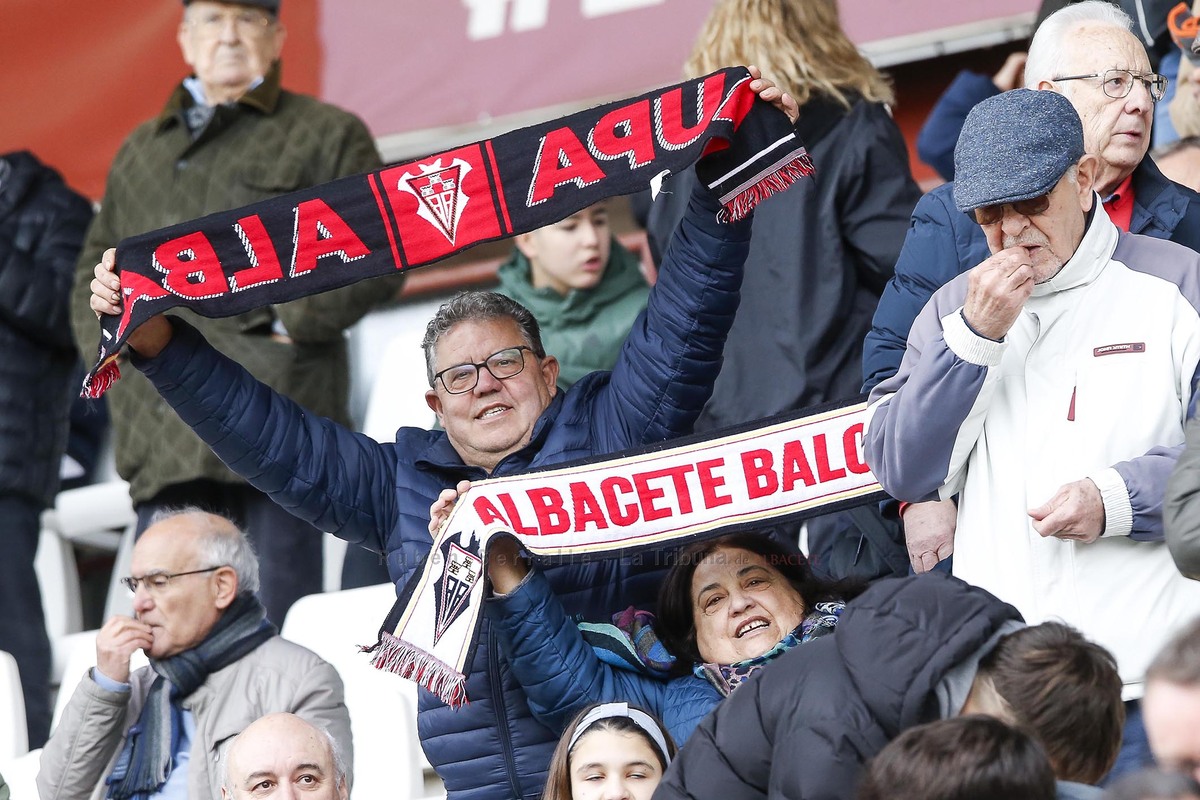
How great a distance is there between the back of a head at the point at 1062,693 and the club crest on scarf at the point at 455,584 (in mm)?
1430

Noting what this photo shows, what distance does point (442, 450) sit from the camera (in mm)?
4277

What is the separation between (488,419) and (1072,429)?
146 centimetres

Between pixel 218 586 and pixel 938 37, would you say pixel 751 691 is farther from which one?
pixel 938 37

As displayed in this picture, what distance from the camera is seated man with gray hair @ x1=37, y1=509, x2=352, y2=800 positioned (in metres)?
4.62

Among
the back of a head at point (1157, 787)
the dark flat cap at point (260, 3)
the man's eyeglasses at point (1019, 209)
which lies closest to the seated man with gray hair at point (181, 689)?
the dark flat cap at point (260, 3)

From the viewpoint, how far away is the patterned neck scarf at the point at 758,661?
385 cm

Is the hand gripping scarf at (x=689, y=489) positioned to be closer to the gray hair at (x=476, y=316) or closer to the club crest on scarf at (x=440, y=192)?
the gray hair at (x=476, y=316)

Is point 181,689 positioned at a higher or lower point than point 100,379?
lower

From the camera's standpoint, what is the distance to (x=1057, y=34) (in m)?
3.96

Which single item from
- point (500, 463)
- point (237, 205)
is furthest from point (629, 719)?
point (237, 205)

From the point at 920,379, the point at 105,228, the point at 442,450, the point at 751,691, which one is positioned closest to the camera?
the point at 751,691

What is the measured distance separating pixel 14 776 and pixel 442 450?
5.83ft

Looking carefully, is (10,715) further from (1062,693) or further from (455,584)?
(1062,693)

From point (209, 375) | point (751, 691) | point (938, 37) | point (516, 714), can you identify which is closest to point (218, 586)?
point (209, 375)
